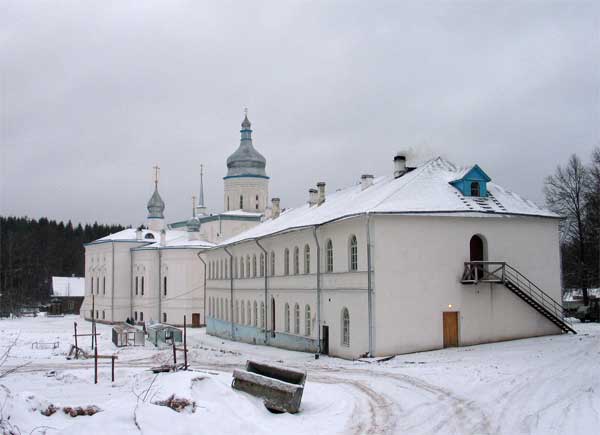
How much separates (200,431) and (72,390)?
25.5ft

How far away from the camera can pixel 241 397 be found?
15.3m

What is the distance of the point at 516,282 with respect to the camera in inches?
1083

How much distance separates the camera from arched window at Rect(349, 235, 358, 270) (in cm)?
2759

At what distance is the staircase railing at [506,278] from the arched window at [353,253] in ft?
14.2

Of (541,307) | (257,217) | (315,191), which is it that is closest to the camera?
(541,307)

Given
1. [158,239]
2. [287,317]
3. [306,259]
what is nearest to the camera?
[306,259]

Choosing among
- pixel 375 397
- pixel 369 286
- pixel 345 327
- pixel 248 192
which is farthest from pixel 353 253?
pixel 248 192

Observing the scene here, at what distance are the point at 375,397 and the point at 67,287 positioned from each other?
270 feet

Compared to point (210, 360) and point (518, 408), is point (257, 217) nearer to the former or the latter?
point (210, 360)

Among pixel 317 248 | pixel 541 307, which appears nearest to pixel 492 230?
pixel 541 307

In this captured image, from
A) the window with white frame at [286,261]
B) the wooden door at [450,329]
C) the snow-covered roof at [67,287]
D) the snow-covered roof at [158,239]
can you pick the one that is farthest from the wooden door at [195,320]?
the wooden door at [450,329]

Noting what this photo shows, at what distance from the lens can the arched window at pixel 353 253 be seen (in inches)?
1086

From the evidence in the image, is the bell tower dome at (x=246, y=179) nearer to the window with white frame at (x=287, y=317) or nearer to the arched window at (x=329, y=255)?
the window with white frame at (x=287, y=317)

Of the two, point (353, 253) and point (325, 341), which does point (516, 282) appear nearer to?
point (353, 253)
